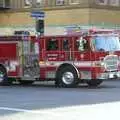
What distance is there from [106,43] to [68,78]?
2.41 metres

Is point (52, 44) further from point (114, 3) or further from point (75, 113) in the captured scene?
point (114, 3)

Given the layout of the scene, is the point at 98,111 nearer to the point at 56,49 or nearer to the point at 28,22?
the point at 56,49

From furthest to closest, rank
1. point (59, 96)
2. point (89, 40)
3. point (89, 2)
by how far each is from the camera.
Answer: point (89, 2) → point (89, 40) → point (59, 96)

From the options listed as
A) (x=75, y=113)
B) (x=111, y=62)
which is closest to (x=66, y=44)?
(x=111, y=62)

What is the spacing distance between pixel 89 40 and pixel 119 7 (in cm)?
2465

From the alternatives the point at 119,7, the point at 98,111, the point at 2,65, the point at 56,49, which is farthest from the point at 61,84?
the point at 119,7

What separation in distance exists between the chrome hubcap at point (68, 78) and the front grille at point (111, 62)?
5.58 ft

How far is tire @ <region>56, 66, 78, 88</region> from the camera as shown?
2852 centimetres

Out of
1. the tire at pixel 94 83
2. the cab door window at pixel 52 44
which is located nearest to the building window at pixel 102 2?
the tire at pixel 94 83

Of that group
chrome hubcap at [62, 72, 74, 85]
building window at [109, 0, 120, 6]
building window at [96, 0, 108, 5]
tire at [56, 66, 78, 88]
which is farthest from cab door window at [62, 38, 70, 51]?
building window at [109, 0, 120, 6]

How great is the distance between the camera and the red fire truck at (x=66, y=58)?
1107 inches

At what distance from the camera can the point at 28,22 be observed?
173ft

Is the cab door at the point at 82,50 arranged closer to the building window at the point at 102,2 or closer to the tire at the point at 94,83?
the tire at the point at 94,83

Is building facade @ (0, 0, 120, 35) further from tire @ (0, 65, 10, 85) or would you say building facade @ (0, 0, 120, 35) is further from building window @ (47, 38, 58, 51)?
building window @ (47, 38, 58, 51)
